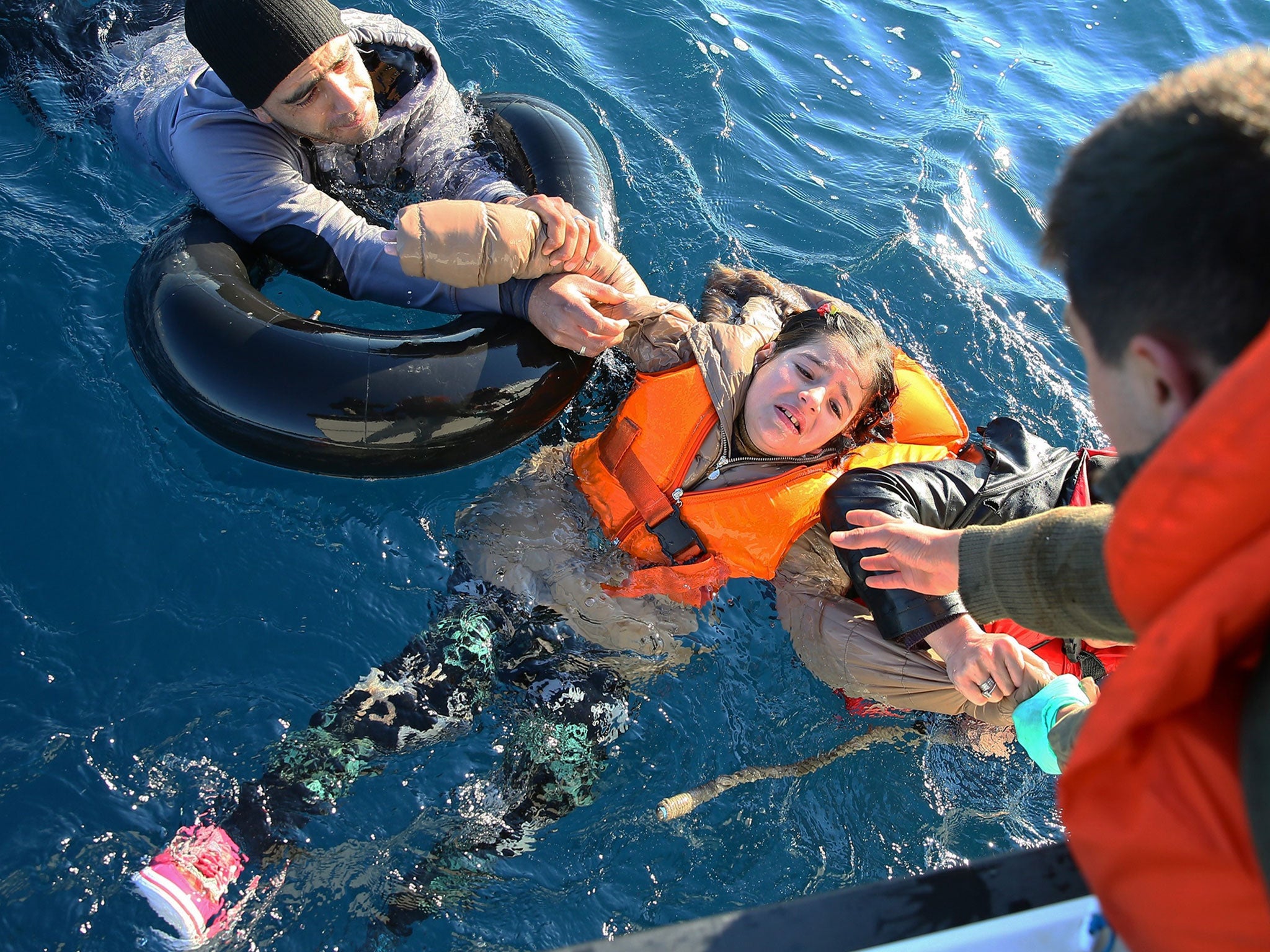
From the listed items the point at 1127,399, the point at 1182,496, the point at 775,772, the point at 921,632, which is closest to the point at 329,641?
the point at 775,772

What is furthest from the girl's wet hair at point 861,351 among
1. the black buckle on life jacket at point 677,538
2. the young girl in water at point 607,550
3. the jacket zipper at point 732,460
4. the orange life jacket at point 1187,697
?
the orange life jacket at point 1187,697

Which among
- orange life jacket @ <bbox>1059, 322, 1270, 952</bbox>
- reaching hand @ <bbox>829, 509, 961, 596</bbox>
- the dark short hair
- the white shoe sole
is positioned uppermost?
the dark short hair

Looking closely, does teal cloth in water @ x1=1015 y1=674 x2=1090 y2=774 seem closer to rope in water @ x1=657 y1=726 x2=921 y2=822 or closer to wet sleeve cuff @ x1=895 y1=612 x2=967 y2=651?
wet sleeve cuff @ x1=895 y1=612 x2=967 y2=651

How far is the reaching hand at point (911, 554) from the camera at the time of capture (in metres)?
2.33

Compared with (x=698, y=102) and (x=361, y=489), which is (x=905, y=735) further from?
(x=698, y=102)

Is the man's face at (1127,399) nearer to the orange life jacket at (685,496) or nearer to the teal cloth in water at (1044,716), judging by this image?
the teal cloth in water at (1044,716)

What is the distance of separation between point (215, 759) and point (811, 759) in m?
1.98

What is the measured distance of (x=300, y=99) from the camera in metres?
3.51

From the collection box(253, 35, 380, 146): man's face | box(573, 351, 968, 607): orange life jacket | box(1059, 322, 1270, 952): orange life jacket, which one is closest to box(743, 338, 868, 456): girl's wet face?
box(573, 351, 968, 607): orange life jacket

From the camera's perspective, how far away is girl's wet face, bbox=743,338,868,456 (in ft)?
10.2

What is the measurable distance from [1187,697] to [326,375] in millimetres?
2757

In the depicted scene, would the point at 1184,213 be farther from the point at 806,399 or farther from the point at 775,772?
the point at 775,772

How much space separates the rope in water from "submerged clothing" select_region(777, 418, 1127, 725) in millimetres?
251

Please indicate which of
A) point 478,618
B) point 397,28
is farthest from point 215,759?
point 397,28
